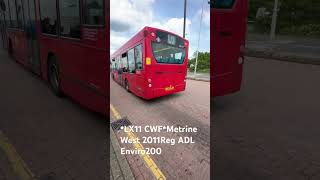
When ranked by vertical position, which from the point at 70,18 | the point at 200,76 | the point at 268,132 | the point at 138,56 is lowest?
the point at 268,132

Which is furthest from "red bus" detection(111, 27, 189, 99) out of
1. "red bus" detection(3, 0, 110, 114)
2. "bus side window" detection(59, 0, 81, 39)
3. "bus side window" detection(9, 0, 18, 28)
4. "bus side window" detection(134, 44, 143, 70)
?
"bus side window" detection(9, 0, 18, 28)

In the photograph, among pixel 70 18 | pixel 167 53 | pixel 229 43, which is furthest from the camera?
pixel 229 43

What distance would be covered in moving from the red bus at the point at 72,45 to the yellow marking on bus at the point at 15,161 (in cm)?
144

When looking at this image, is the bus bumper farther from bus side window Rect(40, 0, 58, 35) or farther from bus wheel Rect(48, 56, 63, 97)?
bus wheel Rect(48, 56, 63, 97)

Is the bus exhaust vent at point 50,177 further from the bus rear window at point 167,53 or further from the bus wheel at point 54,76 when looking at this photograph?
the bus wheel at point 54,76

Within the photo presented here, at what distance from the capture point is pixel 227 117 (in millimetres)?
6059

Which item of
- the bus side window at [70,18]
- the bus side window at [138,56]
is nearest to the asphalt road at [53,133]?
the bus side window at [138,56]

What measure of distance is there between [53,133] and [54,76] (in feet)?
8.39

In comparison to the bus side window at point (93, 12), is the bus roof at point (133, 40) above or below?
below

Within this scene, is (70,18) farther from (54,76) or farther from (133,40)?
(133,40)

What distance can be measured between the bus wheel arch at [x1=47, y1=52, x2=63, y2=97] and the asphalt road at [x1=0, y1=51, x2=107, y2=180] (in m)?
0.20

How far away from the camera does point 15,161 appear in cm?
427

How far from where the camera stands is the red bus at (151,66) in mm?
3470

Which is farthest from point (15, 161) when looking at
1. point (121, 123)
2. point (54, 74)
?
point (54, 74)
